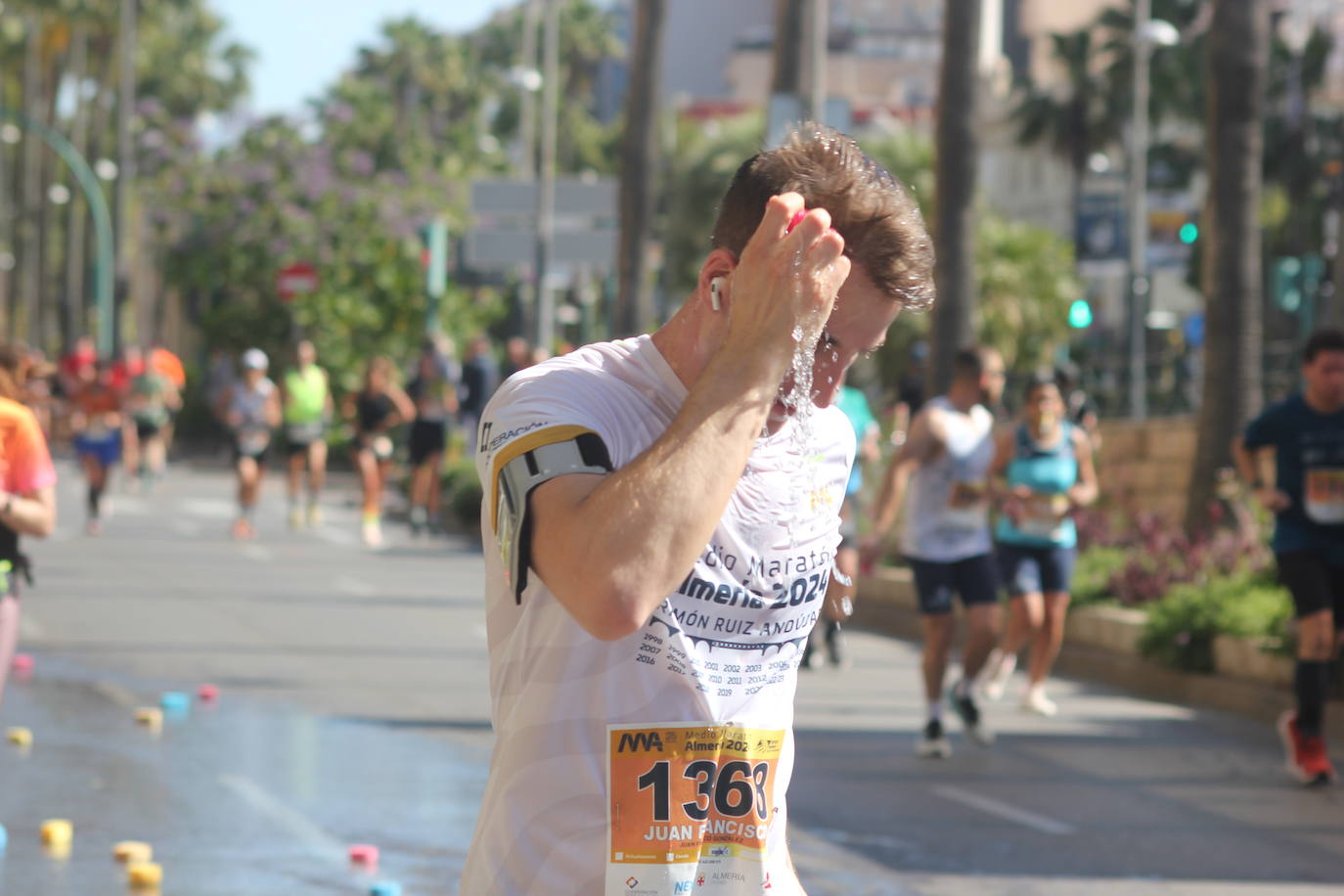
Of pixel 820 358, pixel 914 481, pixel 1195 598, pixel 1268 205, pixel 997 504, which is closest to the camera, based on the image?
pixel 820 358

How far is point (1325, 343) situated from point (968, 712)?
97.7 inches

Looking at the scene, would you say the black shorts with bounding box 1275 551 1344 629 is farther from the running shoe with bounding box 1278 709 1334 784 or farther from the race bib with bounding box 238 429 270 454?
the race bib with bounding box 238 429 270 454

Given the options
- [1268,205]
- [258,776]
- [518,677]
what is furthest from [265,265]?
[518,677]

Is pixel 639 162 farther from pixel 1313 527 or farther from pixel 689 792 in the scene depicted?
pixel 689 792

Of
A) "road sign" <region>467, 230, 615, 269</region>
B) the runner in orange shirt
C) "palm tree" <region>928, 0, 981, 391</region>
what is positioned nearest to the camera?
the runner in orange shirt

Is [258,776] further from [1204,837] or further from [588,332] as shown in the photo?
[588,332]

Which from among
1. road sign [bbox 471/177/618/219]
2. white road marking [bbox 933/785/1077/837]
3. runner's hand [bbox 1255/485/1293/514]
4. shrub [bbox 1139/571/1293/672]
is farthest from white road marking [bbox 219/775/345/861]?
road sign [bbox 471/177/618/219]

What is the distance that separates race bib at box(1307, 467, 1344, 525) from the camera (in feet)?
32.6

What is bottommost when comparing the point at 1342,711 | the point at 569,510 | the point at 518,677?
the point at 1342,711

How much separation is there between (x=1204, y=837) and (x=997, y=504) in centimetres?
355

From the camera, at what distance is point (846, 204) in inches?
95.3

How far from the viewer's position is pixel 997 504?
39.6ft

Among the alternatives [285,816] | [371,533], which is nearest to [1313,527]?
[285,816]

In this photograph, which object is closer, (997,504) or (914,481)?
(914,481)
